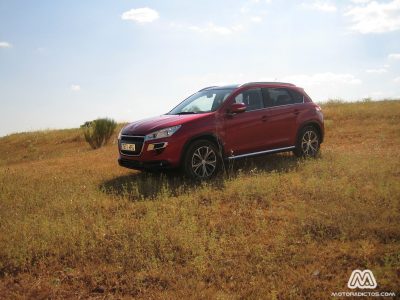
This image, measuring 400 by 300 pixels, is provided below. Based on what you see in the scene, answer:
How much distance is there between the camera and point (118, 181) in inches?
347

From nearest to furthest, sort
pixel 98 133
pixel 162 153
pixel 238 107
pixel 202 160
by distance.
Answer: pixel 162 153 → pixel 202 160 → pixel 238 107 → pixel 98 133

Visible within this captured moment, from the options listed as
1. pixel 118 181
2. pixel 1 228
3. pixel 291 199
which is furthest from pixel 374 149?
Result: pixel 1 228

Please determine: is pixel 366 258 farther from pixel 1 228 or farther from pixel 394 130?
pixel 394 130

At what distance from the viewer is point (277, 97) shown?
942 cm

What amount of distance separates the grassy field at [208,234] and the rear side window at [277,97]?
153 centimetres

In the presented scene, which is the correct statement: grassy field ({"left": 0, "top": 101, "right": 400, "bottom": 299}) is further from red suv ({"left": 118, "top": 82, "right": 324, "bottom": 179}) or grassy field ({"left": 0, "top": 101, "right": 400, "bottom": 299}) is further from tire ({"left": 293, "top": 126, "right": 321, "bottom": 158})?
tire ({"left": 293, "top": 126, "right": 321, "bottom": 158})

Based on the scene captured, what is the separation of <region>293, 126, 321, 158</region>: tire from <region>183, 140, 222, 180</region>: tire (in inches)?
97.3

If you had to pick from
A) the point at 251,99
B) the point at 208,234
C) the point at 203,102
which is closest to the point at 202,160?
the point at 203,102

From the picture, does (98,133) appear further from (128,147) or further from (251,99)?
(251,99)

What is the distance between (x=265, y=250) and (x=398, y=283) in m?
1.53

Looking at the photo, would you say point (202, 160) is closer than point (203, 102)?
Yes

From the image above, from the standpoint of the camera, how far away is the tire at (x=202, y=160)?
7840 millimetres

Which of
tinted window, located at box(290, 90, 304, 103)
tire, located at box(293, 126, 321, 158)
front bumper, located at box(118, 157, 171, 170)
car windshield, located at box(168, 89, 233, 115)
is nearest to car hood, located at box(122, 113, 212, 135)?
car windshield, located at box(168, 89, 233, 115)

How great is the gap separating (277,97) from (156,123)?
124 inches
